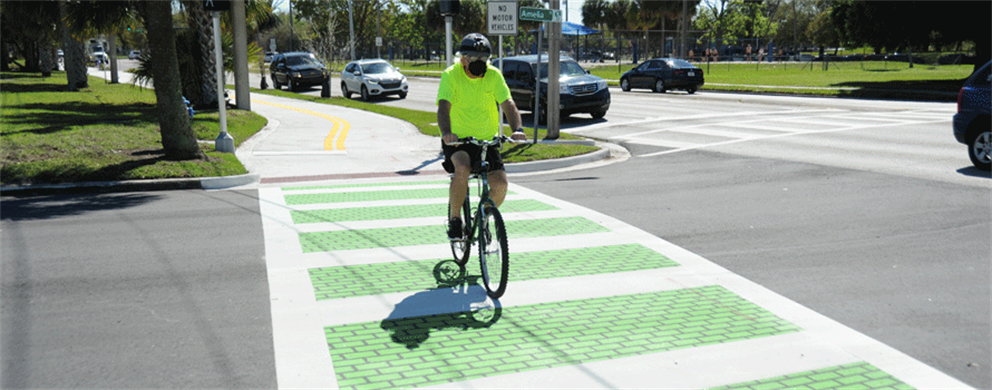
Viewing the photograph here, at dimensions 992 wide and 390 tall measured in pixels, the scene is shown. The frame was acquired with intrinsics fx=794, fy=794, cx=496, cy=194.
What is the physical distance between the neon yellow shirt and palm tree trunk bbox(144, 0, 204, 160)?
7.34m

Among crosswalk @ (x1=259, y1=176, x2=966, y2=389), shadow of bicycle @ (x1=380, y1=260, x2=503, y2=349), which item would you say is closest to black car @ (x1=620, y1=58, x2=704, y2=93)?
crosswalk @ (x1=259, y1=176, x2=966, y2=389)

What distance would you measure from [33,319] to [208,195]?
4.98 m

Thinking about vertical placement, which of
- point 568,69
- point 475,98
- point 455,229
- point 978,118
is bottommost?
point 455,229

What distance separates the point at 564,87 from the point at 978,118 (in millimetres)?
10119

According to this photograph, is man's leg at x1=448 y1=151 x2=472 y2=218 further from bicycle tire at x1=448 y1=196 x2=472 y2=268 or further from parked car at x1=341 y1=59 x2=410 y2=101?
parked car at x1=341 y1=59 x2=410 y2=101

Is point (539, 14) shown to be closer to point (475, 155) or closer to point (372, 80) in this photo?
point (475, 155)

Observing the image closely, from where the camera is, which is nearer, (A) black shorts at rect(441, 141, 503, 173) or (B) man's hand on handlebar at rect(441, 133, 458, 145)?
(B) man's hand on handlebar at rect(441, 133, 458, 145)

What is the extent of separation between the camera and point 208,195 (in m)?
9.98

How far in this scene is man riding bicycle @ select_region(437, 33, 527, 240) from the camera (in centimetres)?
566

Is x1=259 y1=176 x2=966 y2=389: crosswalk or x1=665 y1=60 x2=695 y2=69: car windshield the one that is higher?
x1=665 y1=60 x2=695 y2=69: car windshield

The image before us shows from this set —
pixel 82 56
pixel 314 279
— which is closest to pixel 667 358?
pixel 314 279

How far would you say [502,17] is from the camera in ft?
45.3

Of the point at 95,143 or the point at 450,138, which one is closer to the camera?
the point at 450,138

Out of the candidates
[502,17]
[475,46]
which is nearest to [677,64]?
[502,17]
